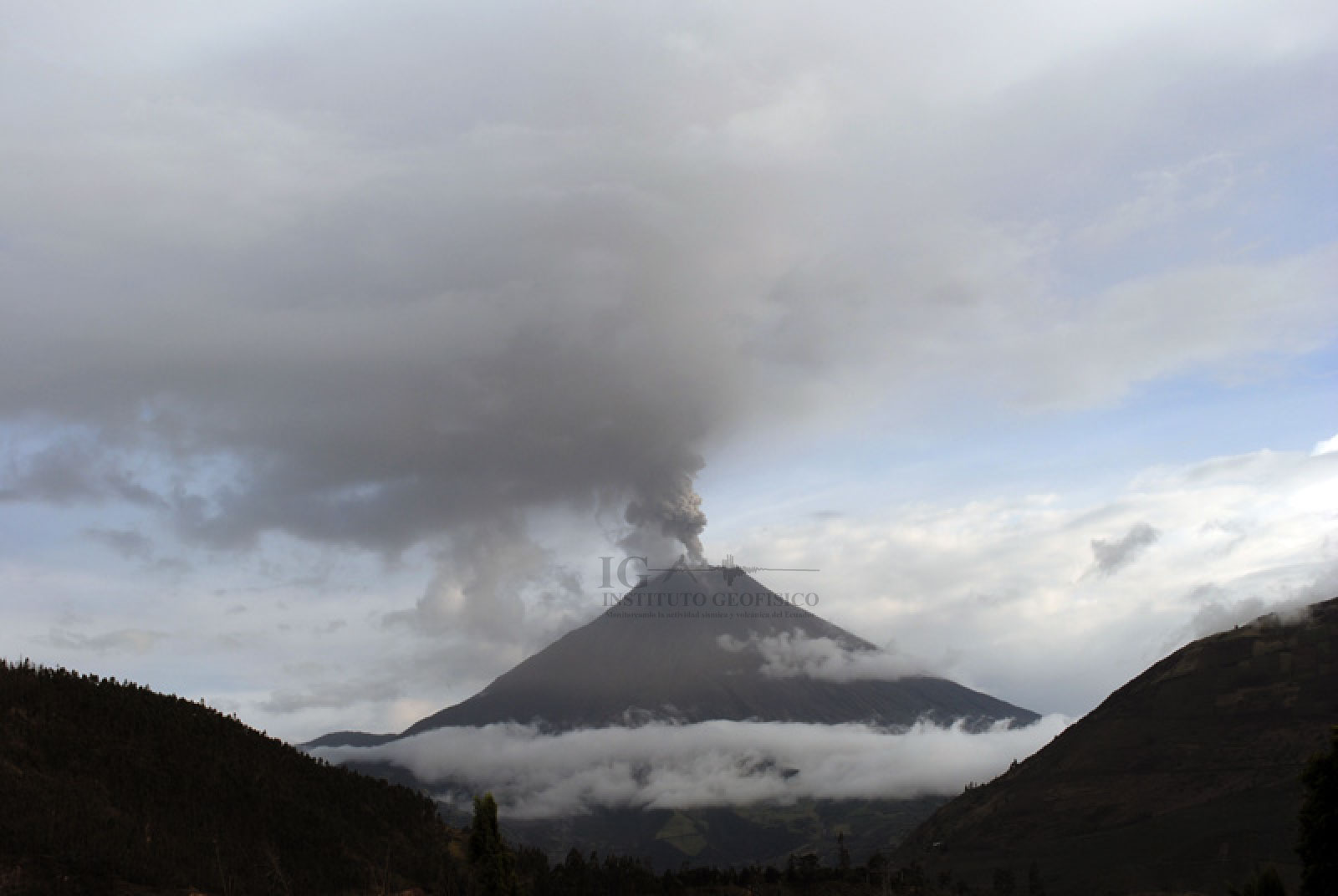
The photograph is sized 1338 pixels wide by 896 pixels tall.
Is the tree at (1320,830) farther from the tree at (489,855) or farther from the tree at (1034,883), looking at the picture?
the tree at (1034,883)

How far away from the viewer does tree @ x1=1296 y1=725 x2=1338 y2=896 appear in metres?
59.3

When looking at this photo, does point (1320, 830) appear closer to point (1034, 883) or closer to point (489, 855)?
point (489, 855)

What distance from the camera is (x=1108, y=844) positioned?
196 meters

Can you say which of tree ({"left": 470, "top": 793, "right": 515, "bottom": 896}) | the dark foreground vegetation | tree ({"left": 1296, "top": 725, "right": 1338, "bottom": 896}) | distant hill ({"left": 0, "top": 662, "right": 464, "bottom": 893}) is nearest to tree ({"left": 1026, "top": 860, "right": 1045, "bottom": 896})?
the dark foreground vegetation

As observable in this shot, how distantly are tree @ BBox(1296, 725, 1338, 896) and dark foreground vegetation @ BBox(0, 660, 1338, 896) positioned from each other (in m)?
0.06

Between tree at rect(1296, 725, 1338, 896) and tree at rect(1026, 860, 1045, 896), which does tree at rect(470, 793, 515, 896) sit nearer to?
tree at rect(1296, 725, 1338, 896)

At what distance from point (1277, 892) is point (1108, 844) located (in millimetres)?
143447

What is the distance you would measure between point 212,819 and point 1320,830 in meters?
69.2

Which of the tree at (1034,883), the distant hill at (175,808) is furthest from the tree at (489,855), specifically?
the tree at (1034,883)

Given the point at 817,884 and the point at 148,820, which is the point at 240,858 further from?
the point at 817,884

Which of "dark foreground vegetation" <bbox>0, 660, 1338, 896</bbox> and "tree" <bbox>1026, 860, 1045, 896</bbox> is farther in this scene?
"tree" <bbox>1026, 860, 1045, 896</bbox>

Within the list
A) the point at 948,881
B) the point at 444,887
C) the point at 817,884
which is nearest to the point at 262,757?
the point at 444,887

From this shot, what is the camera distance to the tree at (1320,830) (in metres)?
59.3

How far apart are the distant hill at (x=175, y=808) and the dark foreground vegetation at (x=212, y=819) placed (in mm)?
124
